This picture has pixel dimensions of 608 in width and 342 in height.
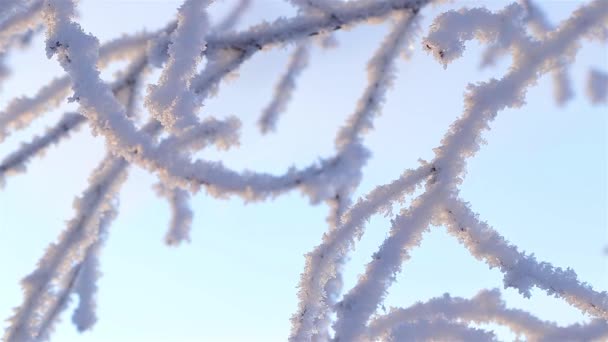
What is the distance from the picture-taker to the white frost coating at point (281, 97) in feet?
8.30

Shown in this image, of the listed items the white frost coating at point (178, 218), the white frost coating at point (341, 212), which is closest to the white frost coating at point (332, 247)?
the white frost coating at point (341, 212)

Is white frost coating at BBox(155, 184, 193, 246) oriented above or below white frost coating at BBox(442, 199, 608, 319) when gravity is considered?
above

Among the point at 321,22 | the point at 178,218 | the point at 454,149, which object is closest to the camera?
the point at 454,149

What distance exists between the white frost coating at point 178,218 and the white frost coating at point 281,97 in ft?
1.34

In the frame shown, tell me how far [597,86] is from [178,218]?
1608 millimetres

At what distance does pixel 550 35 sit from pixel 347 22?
1.83 ft

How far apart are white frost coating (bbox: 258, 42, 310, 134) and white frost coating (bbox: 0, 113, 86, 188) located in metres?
0.79

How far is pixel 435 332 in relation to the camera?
4.25 feet

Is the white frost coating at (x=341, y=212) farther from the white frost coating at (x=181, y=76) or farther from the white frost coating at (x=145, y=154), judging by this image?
the white frost coating at (x=181, y=76)

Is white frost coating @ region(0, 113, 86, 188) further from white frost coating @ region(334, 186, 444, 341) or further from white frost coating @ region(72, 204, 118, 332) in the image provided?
white frost coating @ region(334, 186, 444, 341)

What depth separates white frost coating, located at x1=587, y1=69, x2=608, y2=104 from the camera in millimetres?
2359

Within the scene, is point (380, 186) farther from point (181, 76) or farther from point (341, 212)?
point (181, 76)

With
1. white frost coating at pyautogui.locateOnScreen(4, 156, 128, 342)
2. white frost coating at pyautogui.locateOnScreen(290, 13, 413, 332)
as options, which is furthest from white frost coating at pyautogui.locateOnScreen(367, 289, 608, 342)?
white frost coating at pyautogui.locateOnScreen(4, 156, 128, 342)

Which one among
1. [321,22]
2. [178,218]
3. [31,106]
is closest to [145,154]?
[321,22]
